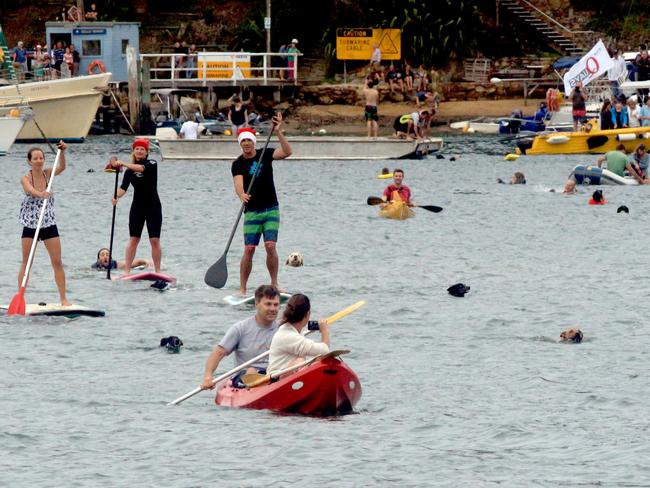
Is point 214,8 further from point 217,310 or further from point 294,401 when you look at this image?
point 294,401

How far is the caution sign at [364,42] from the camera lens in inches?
2297

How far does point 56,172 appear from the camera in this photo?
17.5 metres

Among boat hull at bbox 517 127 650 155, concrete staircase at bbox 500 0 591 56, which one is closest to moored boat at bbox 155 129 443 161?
boat hull at bbox 517 127 650 155

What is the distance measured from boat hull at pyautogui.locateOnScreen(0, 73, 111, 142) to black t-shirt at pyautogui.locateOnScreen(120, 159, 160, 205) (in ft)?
105

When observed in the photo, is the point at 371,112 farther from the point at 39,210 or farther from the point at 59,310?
the point at 39,210

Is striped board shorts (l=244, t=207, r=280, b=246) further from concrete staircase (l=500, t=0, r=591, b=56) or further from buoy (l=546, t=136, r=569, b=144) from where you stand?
concrete staircase (l=500, t=0, r=591, b=56)

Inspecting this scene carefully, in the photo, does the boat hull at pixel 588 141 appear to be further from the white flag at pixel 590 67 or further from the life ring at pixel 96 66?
the life ring at pixel 96 66

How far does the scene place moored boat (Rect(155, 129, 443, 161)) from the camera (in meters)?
44.0

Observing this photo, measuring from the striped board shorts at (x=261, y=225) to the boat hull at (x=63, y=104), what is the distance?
3390 centimetres

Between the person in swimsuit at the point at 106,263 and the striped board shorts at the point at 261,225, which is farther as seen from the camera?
the person in swimsuit at the point at 106,263

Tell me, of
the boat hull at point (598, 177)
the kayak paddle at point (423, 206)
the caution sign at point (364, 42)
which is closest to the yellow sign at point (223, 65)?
the caution sign at point (364, 42)

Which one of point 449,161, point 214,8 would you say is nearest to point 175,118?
point 214,8

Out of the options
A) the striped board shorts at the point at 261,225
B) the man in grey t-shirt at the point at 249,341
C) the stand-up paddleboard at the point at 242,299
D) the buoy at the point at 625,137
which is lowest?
the buoy at the point at 625,137

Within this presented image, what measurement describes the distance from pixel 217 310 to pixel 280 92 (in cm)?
A: 4163
